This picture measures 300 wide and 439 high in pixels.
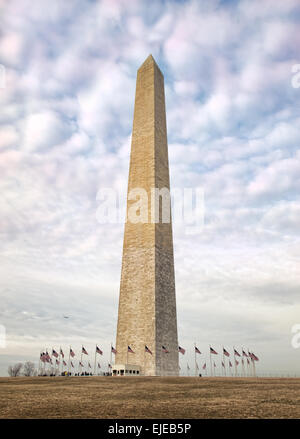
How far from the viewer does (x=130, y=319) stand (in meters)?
→ 39.2

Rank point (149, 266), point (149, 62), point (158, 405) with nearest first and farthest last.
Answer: point (158, 405) < point (149, 266) < point (149, 62)

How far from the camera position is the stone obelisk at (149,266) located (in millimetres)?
37375

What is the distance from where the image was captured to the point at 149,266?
129 ft

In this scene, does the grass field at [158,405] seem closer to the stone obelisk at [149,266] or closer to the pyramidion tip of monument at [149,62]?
the stone obelisk at [149,266]

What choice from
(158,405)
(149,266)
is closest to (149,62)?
(149,266)

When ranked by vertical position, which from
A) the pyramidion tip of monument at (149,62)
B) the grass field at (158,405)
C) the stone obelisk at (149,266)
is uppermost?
the pyramidion tip of monument at (149,62)

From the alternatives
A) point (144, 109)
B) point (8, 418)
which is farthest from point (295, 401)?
point (144, 109)

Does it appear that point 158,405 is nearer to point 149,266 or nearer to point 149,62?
point 149,266

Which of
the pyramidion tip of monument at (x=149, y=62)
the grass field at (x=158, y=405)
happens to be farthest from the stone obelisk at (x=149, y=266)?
the grass field at (x=158, y=405)

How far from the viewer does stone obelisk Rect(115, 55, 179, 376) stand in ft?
123

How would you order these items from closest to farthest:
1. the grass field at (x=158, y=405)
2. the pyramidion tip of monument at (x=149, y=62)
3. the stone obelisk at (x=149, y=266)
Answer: the grass field at (x=158, y=405)
the stone obelisk at (x=149, y=266)
the pyramidion tip of monument at (x=149, y=62)

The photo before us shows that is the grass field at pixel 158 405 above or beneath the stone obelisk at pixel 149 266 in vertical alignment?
beneath

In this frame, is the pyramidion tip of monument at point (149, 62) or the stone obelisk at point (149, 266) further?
the pyramidion tip of monument at point (149, 62)
